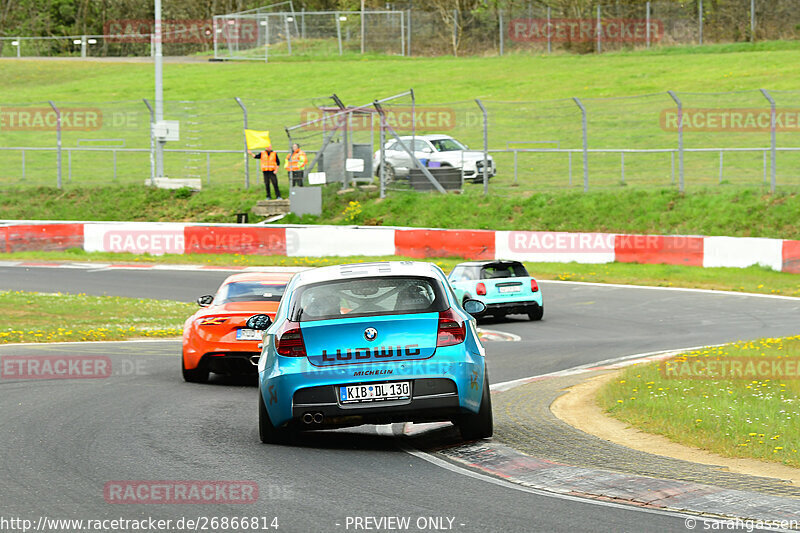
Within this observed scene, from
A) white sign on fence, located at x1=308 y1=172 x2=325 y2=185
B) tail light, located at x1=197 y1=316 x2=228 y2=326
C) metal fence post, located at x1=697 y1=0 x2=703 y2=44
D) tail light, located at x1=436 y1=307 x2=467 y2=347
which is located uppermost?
metal fence post, located at x1=697 y1=0 x2=703 y2=44

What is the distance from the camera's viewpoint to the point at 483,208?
107 feet

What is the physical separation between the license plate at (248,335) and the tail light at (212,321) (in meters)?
0.23

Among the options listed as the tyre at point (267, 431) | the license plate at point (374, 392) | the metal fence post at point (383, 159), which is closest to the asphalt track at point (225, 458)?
the tyre at point (267, 431)

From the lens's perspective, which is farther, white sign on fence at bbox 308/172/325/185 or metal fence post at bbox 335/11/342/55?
metal fence post at bbox 335/11/342/55

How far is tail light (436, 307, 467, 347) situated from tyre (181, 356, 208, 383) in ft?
16.7

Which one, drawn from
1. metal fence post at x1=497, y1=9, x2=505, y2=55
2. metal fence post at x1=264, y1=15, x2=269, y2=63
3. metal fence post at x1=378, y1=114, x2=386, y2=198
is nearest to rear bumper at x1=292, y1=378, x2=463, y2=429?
metal fence post at x1=378, y1=114, x2=386, y2=198

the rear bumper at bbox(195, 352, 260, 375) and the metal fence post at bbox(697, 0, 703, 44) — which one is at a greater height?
the metal fence post at bbox(697, 0, 703, 44)

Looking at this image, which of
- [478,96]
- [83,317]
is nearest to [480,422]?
[83,317]

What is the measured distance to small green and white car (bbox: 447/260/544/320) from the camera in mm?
20484

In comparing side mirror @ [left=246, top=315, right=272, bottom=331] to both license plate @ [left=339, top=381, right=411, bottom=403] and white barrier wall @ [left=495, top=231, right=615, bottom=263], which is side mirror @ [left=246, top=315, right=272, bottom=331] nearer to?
license plate @ [left=339, top=381, right=411, bottom=403]

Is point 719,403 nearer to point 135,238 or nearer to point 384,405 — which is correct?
point 384,405

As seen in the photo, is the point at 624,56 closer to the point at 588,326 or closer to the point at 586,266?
the point at 586,266

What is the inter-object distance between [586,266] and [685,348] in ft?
37.1

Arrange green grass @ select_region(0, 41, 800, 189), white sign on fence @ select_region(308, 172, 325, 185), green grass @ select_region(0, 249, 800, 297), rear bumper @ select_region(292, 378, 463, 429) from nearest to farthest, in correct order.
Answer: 1. rear bumper @ select_region(292, 378, 463, 429)
2. green grass @ select_region(0, 249, 800, 297)
3. white sign on fence @ select_region(308, 172, 325, 185)
4. green grass @ select_region(0, 41, 800, 189)
